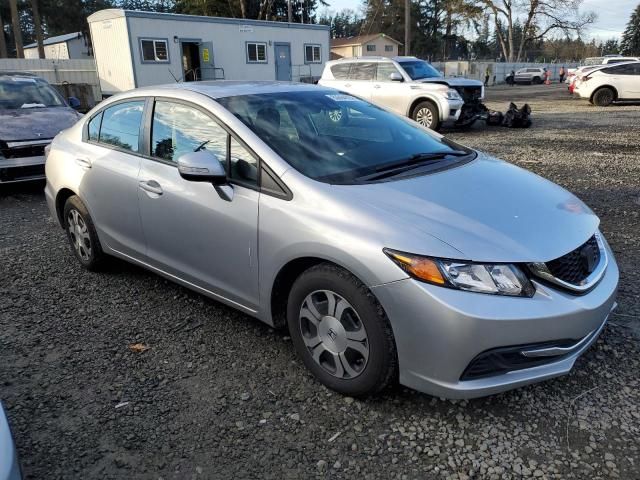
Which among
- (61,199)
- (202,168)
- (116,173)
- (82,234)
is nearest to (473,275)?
(202,168)

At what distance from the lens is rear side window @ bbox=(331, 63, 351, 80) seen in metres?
13.8

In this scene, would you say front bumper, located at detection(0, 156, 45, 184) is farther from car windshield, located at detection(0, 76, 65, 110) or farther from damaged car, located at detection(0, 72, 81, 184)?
car windshield, located at detection(0, 76, 65, 110)

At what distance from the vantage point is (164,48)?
22688mm

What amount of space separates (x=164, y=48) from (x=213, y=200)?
22168mm

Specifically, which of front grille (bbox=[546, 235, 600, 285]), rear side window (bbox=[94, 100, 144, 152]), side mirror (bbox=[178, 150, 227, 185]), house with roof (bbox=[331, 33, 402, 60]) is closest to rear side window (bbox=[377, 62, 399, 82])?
rear side window (bbox=[94, 100, 144, 152])

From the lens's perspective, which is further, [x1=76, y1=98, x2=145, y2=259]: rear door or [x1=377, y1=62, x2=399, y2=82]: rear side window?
[x1=377, y1=62, x2=399, y2=82]: rear side window

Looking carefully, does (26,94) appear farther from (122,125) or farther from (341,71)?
(341,71)

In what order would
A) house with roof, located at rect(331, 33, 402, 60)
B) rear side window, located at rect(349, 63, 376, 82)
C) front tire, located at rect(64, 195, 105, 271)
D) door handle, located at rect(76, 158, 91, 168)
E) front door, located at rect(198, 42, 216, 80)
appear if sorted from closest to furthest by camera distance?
door handle, located at rect(76, 158, 91, 168)
front tire, located at rect(64, 195, 105, 271)
rear side window, located at rect(349, 63, 376, 82)
front door, located at rect(198, 42, 216, 80)
house with roof, located at rect(331, 33, 402, 60)

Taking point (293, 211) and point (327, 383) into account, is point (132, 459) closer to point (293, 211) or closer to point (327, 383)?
point (327, 383)

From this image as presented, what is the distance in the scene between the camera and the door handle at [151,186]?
3434 millimetres

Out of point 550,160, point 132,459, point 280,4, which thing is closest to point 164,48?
point 550,160

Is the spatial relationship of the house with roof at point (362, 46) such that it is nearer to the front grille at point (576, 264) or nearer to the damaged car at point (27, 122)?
the damaged car at point (27, 122)

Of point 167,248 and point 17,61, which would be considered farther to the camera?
point 17,61

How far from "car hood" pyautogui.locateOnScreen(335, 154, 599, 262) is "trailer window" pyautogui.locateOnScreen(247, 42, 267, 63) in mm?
24705
